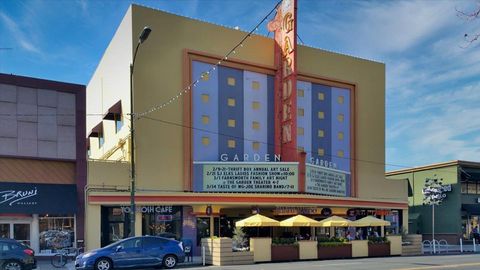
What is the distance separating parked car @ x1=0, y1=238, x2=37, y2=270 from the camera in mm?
19734

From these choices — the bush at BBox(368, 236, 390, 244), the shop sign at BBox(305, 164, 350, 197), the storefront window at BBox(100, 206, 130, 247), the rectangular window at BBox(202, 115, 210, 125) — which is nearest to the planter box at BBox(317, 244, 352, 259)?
the bush at BBox(368, 236, 390, 244)

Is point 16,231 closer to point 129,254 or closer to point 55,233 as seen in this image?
point 55,233

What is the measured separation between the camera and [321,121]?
36.8 m

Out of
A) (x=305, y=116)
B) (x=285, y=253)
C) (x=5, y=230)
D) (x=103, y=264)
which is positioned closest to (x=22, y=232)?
(x=5, y=230)

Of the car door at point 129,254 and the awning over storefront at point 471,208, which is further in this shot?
the awning over storefront at point 471,208

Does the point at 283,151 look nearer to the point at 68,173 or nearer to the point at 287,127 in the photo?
the point at 287,127

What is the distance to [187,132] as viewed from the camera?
3100 centimetres

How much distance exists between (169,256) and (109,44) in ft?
58.7

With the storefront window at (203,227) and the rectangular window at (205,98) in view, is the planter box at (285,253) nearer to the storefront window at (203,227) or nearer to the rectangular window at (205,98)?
the storefront window at (203,227)

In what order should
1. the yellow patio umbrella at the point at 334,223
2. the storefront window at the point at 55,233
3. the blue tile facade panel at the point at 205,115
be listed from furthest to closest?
the blue tile facade panel at the point at 205,115 < the yellow patio umbrella at the point at 334,223 < the storefront window at the point at 55,233

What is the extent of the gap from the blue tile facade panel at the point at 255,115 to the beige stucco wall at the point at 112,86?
24.6 ft

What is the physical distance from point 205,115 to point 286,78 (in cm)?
564

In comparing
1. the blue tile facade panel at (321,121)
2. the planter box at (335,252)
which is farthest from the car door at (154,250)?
the blue tile facade panel at (321,121)

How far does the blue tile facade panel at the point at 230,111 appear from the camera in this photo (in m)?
32.7
